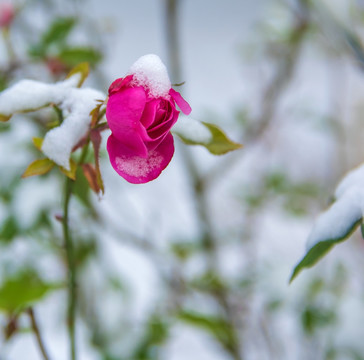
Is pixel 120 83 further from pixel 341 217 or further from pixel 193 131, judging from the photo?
pixel 341 217

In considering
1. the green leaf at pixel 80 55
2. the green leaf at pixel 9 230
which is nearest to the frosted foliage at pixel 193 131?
the green leaf at pixel 80 55

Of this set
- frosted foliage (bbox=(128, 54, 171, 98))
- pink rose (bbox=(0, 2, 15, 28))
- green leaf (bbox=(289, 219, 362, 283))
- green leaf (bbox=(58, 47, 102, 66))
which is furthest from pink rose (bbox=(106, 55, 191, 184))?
pink rose (bbox=(0, 2, 15, 28))

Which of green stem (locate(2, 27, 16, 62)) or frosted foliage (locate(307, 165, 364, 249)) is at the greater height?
green stem (locate(2, 27, 16, 62))

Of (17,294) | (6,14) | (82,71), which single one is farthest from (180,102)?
(6,14)

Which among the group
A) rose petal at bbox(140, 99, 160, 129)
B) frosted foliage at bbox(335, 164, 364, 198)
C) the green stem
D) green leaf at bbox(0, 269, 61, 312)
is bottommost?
green leaf at bbox(0, 269, 61, 312)

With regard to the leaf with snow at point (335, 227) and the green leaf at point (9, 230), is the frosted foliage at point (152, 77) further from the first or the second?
the green leaf at point (9, 230)

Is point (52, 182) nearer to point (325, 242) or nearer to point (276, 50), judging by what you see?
point (325, 242)

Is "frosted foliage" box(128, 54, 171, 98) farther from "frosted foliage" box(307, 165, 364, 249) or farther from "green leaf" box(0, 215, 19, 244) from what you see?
"green leaf" box(0, 215, 19, 244)
